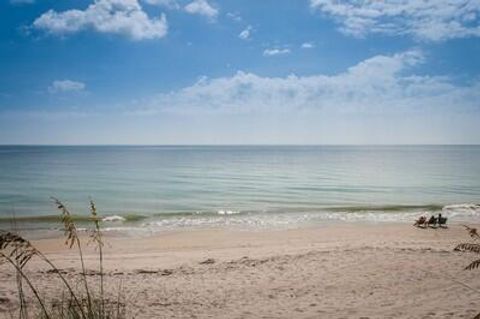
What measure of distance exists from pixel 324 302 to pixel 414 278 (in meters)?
2.91

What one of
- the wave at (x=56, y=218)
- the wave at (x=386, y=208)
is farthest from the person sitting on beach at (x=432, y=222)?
the wave at (x=56, y=218)

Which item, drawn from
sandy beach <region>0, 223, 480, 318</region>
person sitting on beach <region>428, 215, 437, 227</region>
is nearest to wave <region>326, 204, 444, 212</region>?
person sitting on beach <region>428, 215, 437, 227</region>

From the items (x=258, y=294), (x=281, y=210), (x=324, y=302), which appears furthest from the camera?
(x=281, y=210)

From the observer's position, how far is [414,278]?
1016 centimetres

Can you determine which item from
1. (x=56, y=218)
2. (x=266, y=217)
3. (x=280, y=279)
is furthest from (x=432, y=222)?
(x=56, y=218)

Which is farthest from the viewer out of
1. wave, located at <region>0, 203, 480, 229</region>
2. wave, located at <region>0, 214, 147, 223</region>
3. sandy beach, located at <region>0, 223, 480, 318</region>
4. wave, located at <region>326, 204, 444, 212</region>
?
wave, located at <region>326, 204, 444, 212</region>

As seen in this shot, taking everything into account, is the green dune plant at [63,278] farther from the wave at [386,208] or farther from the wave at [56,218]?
the wave at [386,208]

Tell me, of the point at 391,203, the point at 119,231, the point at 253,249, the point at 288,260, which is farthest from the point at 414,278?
the point at 391,203

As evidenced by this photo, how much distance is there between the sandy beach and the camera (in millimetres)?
8242

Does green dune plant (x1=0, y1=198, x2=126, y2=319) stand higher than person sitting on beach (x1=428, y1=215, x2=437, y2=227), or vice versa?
green dune plant (x1=0, y1=198, x2=126, y2=319)

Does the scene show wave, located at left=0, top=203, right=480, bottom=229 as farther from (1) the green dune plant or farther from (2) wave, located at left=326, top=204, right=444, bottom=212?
(1) the green dune plant

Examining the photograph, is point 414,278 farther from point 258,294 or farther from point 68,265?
point 68,265

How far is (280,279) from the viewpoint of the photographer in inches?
418

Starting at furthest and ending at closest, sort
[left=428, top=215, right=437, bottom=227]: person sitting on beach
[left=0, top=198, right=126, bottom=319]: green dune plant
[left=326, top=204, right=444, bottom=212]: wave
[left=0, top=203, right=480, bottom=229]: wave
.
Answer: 1. [left=326, top=204, right=444, bottom=212]: wave
2. [left=0, top=203, right=480, bottom=229]: wave
3. [left=428, top=215, right=437, bottom=227]: person sitting on beach
4. [left=0, top=198, right=126, bottom=319]: green dune plant
